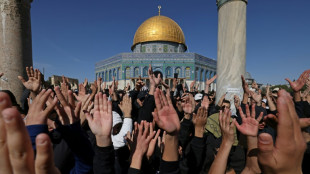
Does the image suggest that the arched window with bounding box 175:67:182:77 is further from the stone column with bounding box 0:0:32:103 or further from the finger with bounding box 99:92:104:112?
the finger with bounding box 99:92:104:112

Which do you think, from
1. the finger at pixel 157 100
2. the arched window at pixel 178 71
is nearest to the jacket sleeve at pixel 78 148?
the finger at pixel 157 100

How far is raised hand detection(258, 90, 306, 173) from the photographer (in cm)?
80

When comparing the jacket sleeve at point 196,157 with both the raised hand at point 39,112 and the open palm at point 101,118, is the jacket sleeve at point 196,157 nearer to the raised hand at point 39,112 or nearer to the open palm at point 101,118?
the open palm at point 101,118

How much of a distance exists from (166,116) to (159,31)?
27.5 meters

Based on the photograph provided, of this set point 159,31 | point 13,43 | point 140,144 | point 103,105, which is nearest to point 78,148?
point 103,105

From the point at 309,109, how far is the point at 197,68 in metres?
23.1

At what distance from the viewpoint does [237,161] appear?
1994 millimetres

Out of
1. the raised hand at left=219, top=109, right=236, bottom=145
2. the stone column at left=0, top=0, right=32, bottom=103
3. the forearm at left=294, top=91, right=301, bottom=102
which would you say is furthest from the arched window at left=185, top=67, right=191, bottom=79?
the raised hand at left=219, top=109, right=236, bottom=145

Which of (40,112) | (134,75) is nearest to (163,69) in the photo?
(134,75)

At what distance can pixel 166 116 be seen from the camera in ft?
4.29

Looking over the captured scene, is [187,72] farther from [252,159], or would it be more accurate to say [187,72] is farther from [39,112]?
[39,112]

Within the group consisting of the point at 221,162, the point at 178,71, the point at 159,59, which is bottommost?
the point at 221,162

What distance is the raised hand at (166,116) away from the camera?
1.23 meters

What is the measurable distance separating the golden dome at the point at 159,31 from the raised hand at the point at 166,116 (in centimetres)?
2658
